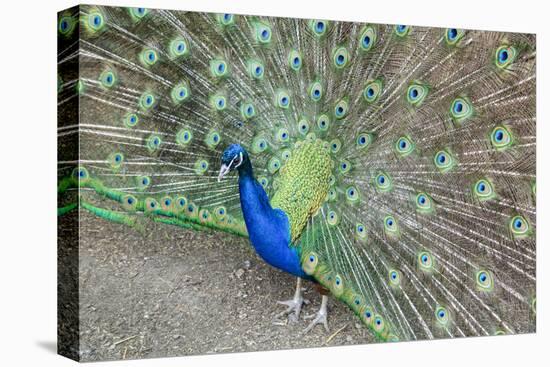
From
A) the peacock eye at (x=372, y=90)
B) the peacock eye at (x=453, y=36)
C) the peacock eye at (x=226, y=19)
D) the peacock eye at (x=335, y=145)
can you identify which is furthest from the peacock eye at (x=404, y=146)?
the peacock eye at (x=226, y=19)

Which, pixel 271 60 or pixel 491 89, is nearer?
pixel 271 60

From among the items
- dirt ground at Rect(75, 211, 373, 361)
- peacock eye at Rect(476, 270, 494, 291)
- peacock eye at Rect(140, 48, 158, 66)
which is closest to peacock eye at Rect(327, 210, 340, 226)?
dirt ground at Rect(75, 211, 373, 361)

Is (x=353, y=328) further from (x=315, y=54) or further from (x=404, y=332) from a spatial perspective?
(x=315, y=54)

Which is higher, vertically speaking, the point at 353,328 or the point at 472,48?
the point at 472,48

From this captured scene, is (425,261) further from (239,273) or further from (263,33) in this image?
(263,33)

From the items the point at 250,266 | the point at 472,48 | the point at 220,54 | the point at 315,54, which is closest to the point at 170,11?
the point at 220,54

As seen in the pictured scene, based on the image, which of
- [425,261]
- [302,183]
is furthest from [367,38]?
[425,261]
